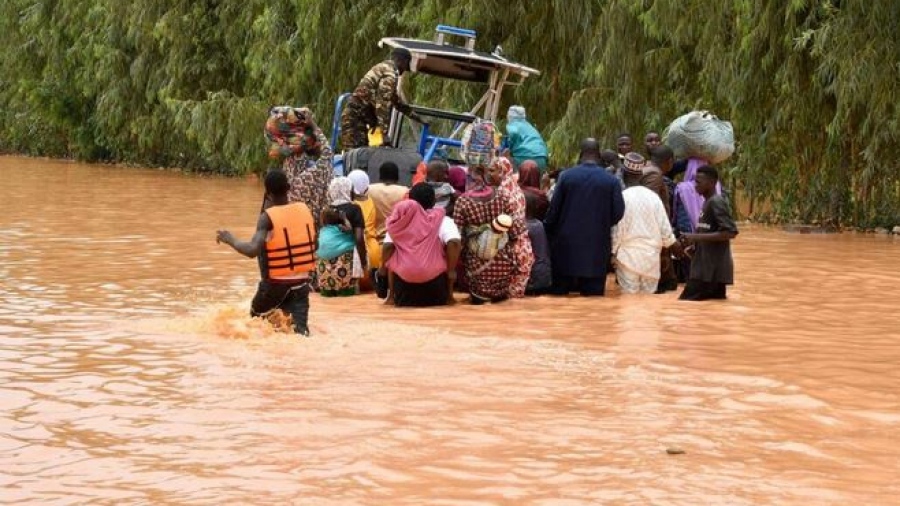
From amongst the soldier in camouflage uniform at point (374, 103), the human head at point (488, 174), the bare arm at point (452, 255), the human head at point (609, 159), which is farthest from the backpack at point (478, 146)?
the human head at point (609, 159)

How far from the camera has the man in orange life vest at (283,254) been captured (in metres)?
10.6

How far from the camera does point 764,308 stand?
43.1ft

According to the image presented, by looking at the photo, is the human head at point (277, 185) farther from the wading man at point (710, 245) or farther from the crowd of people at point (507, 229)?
the wading man at point (710, 245)

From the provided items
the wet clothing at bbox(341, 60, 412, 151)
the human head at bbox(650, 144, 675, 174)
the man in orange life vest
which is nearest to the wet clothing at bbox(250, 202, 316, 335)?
the man in orange life vest

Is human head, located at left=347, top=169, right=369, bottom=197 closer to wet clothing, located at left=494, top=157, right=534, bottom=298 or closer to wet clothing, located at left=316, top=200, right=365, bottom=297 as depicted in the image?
wet clothing, located at left=316, top=200, right=365, bottom=297

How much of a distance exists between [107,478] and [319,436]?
1206 mm

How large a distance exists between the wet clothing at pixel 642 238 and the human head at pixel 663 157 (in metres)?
0.59

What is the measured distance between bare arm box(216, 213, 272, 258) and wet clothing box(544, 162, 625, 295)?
4.06 m

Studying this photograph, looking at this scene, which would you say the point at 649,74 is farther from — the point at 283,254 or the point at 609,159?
the point at 283,254

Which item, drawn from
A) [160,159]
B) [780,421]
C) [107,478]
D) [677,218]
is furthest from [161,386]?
[160,159]

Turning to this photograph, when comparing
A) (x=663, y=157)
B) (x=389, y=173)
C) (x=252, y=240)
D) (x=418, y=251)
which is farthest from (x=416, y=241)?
(x=663, y=157)

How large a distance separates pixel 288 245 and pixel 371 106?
17.0ft

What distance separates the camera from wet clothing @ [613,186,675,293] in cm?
1403

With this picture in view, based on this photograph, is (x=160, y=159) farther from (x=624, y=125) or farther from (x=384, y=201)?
(x=384, y=201)
